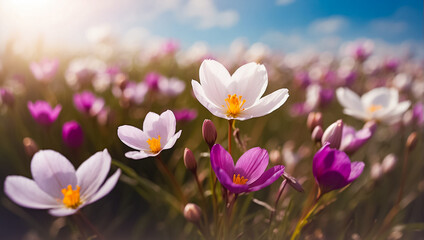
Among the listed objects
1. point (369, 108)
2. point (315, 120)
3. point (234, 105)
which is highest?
point (234, 105)

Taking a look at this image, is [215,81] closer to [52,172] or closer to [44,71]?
[52,172]

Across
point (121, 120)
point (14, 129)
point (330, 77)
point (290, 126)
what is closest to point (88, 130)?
point (121, 120)

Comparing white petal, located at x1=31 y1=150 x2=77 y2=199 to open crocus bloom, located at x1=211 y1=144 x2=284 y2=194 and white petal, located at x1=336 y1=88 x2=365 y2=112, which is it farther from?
white petal, located at x1=336 y1=88 x2=365 y2=112

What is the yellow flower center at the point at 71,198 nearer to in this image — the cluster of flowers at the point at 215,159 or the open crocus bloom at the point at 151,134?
the cluster of flowers at the point at 215,159

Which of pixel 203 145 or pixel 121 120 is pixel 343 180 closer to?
pixel 203 145

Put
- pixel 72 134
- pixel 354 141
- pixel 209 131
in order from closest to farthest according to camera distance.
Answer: pixel 209 131 < pixel 354 141 < pixel 72 134

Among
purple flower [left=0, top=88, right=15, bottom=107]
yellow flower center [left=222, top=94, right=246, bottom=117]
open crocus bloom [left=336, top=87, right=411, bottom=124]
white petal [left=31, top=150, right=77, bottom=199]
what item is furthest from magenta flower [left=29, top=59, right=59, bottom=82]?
open crocus bloom [left=336, top=87, right=411, bottom=124]

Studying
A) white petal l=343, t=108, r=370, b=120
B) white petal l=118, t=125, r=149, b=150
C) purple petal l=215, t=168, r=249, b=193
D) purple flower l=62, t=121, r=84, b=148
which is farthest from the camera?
white petal l=343, t=108, r=370, b=120

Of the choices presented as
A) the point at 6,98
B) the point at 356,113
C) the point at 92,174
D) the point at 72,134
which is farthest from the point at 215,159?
the point at 6,98
